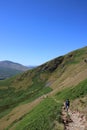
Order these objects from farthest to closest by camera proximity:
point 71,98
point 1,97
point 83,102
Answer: point 1,97 → point 71,98 → point 83,102

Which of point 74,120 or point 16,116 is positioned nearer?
point 74,120

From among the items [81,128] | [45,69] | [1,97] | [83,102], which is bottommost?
[81,128]

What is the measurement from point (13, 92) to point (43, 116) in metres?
85.6

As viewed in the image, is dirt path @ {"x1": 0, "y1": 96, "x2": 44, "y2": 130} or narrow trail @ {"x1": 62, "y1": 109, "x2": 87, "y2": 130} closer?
narrow trail @ {"x1": 62, "y1": 109, "x2": 87, "y2": 130}

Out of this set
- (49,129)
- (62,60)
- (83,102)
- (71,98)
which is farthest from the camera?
(62,60)

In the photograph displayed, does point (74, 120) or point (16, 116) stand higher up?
point (16, 116)

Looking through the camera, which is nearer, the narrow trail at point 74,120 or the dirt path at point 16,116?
the narrow trail at point 74,120

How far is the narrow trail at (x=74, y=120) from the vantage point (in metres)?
37.5

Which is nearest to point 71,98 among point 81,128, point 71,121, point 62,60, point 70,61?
point 71,121

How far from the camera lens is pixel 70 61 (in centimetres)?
13138

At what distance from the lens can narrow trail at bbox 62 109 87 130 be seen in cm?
3747

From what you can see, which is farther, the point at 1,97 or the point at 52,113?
the point at 1,97

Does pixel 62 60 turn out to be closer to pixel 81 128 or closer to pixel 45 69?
pixel 45 69

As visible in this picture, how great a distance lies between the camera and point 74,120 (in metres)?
40.0
